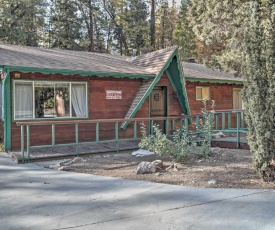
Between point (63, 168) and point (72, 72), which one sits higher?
point (72, 72)

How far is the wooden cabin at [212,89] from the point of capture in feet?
45.7

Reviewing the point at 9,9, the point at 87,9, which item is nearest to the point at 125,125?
the point at 9,9

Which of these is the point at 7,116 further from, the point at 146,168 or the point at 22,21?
the point at 22,21

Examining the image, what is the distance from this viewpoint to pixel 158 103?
1211 cm

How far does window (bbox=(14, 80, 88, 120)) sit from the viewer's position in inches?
361

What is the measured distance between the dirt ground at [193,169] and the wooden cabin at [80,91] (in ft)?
7.34

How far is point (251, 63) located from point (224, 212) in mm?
2792

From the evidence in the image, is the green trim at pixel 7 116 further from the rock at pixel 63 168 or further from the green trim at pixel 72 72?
the rock at pixel 63 168

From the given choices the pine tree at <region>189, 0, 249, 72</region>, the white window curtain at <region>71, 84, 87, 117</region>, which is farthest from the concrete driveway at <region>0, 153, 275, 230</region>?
the pine tree at <region>189, 0, 249, 72</region>

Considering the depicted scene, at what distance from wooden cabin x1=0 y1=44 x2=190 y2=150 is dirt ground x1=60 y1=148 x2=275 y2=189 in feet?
7.34

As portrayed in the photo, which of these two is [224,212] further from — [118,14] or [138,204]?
[118,14]

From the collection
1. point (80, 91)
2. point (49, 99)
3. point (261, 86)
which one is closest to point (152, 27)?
point (80, 91)

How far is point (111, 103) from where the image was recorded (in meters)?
11.0

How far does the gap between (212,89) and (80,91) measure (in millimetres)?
7235
